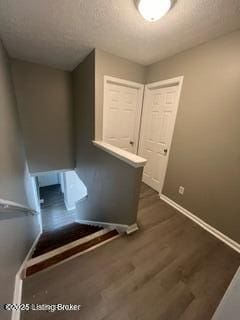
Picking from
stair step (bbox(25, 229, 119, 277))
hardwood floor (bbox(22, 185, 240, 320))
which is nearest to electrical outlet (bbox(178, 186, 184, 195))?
hardwood floor (bbox(22, 185, 240, 320))

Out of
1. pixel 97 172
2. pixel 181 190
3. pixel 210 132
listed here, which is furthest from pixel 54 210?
pixel 210 132

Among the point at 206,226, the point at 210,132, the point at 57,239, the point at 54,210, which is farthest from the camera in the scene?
the point at 54,210

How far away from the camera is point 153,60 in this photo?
2.49 metres

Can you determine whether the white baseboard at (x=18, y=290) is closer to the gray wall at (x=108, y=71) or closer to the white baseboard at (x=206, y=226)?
the gray wall at (x=108, y=71)

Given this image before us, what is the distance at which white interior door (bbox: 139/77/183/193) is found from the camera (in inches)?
94.1

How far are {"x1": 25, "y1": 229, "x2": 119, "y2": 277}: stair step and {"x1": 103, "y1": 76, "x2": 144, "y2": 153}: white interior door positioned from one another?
5.48 ft

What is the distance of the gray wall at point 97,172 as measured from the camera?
5.92 ft

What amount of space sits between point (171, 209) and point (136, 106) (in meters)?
2.10

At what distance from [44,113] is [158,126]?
2.59m

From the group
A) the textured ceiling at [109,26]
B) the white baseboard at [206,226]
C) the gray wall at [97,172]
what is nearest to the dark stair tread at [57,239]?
the gray wall at [97,172]

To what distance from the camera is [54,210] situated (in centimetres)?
511

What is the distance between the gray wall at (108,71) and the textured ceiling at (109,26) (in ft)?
0.37

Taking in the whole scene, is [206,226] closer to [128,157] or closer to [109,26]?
[128,157]

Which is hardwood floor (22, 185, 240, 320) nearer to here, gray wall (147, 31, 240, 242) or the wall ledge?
gray wall (147, 31, 240, 242)
